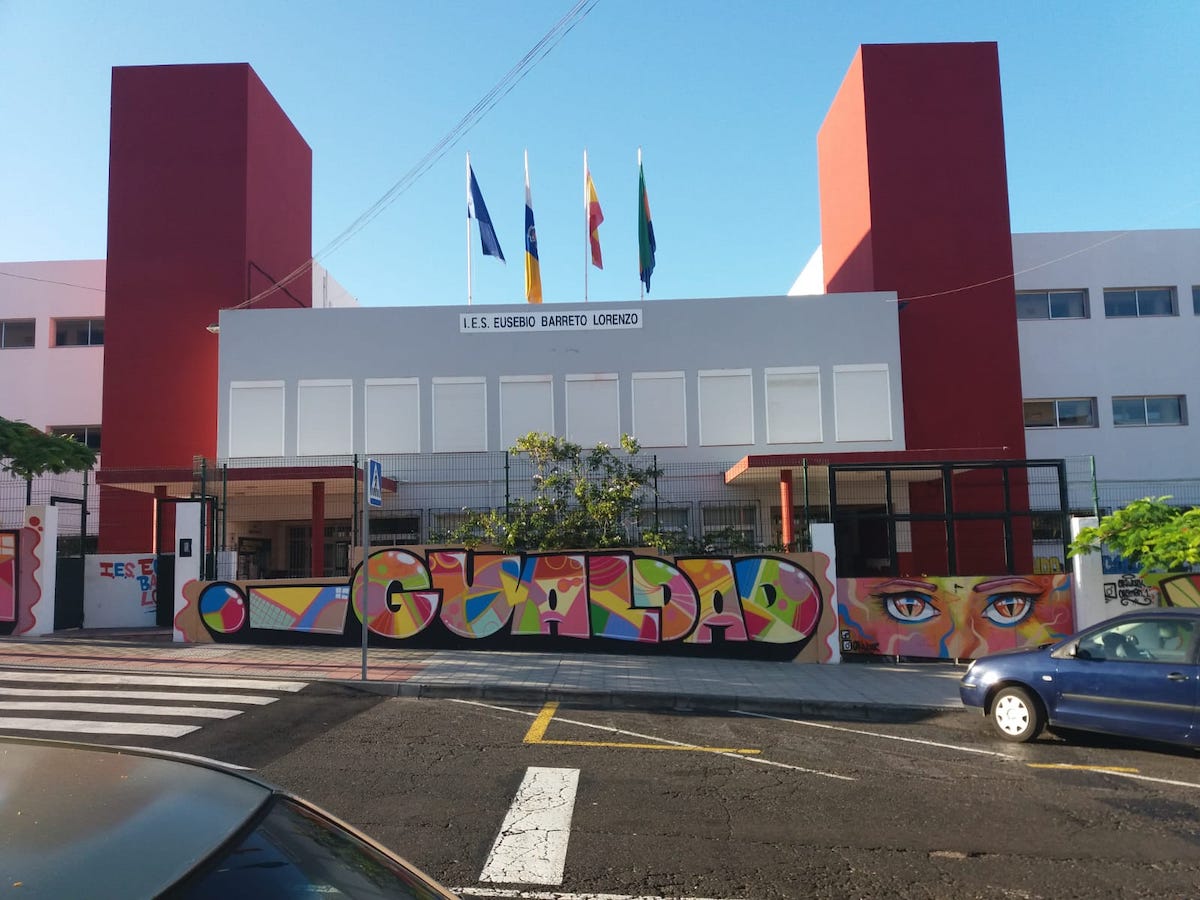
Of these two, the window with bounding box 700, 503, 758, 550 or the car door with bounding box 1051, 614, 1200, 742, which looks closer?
the car door with bounding box 1051, 614, 1200, 742

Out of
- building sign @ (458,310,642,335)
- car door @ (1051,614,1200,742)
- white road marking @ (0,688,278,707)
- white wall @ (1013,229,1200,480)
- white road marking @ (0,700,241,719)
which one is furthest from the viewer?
white wall @ (1013,229,1200,480)

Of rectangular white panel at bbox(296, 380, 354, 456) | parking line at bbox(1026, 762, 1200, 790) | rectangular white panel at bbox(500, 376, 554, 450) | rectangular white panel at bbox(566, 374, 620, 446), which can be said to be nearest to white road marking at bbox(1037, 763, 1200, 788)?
parking line at bbox(1026, 762, 1200, 790)

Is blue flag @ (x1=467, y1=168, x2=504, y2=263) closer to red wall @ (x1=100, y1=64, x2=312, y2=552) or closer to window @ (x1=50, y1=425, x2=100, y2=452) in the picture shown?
red wall @ (x1=100, y1=64, x2=312, y2=552)

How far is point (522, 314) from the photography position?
22422 mm

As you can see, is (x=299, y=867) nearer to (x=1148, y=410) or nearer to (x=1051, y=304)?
(x=1051, y=304)

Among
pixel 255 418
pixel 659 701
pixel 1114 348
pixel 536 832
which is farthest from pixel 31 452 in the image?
pixel 1114 348

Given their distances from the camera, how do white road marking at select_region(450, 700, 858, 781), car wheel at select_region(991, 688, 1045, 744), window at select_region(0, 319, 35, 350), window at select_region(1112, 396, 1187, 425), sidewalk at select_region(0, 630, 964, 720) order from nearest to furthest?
white road marking at select_region(450, 700, 858, 781)
car wheel at select_region(991, 688, 1045, 744)
sidewalk at select_region(0, 630, 964, 720)
window at select_region(1112, 396, 1187, 425)
window at select_region(0, 319, 35, 350)

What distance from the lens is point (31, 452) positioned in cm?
1705

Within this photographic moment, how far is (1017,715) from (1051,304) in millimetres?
21783

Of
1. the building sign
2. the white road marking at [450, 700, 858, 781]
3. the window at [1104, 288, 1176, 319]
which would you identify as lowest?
the white road marking at [450, 700, 858, 781]

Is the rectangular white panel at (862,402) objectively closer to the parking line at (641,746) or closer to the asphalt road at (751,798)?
the asphalt road at (751,798)

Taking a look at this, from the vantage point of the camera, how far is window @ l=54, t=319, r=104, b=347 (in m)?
29.7

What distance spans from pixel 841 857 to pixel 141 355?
22.6 m

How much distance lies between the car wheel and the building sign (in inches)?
578
